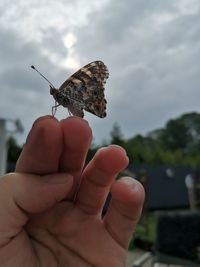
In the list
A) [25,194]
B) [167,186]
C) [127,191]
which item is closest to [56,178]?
[25,194]

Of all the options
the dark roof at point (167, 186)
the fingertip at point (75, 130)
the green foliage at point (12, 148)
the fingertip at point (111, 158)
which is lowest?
the dark roof at point (167, 186)

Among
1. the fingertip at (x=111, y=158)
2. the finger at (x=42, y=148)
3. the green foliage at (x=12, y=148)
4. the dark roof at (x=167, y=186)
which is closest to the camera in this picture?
the finger at (x=42, y=148)

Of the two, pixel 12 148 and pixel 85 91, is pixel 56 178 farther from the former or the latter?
pixel 12 148

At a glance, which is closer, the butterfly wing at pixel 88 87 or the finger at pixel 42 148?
the finger at pixel 42 148

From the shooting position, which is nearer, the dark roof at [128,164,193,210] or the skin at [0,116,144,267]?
the skin at [0,116,144,267]

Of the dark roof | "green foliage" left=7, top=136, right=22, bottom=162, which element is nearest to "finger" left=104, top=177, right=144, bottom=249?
"green foliage" left=7, top=136, right=22, bottom=162

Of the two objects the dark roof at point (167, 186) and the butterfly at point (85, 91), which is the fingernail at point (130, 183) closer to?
the butterfly at point (85, 91)

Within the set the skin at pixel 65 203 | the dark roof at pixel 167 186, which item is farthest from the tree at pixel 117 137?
the skin at pixel 65 203

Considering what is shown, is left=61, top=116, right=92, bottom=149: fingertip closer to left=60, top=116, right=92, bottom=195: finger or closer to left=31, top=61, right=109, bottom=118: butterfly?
left=60, top=116, right=92, bottom=195: finger
